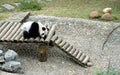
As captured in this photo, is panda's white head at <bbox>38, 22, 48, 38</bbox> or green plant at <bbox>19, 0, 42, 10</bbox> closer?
panda's white head at <bbox>38, 22, 48, 38</bbox>

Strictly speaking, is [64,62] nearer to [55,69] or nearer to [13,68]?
[55,69]

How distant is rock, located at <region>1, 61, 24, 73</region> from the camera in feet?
23.3

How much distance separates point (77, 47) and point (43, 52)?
1.41 m

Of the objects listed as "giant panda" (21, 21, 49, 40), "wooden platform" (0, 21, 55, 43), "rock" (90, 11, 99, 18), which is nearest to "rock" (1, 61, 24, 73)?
"wooden platform" (0, 21, 55, 43)

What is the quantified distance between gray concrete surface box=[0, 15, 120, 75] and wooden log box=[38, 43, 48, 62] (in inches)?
3.9

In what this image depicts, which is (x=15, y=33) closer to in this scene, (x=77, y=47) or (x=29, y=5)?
(x=77, y=47)

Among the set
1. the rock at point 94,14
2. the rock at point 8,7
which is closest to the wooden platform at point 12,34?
the rock at point 94,14

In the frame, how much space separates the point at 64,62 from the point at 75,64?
0.79 ft

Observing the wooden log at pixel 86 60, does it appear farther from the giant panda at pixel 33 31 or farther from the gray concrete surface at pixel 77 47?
the giant panda at pixel 33 31

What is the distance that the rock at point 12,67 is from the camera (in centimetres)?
709

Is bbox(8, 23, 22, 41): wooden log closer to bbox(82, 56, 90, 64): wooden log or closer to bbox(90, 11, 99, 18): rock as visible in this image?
bbox(82, 56, 90, 64): wooden log

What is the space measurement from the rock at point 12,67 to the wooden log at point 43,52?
83 centimetres

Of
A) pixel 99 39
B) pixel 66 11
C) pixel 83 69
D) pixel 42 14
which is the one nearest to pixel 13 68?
pixel 83 69

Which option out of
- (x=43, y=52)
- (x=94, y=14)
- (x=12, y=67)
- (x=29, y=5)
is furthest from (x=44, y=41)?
(x=29, y=5)
